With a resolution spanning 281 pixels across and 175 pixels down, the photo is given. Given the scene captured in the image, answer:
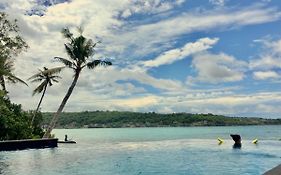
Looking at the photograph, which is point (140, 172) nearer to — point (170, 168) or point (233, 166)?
point (170, 168)

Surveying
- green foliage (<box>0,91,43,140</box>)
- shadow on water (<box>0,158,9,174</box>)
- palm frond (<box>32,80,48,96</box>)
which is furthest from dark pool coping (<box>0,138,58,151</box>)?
shadow on water (<box>0,158,9,174</box>)

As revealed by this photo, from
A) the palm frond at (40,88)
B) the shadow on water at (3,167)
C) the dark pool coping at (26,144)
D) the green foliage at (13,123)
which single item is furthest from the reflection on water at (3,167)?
the palm frond at (40,88)

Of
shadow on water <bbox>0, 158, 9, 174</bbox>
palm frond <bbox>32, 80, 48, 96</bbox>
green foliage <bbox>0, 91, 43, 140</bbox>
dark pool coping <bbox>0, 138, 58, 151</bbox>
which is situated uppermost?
palm frond <bbox>32, 80, 48, 96</bbox>

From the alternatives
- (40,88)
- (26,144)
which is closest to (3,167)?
(26,144)

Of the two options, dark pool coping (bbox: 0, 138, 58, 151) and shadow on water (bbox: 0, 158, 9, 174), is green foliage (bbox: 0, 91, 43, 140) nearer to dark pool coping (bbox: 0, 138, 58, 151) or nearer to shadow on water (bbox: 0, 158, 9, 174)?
dark pool coping (bbox: 0, 138, 58, 151)

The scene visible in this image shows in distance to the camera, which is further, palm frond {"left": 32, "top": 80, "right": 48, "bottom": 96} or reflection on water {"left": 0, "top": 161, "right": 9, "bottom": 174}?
palm frond {"left": 32, "top": 80, "right": 48, "bottom": 96}

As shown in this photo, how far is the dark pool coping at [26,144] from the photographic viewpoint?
4137cm

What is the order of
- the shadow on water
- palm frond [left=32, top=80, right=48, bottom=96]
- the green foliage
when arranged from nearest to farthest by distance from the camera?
the shadow on water < the green foliage < palm frond [left=32, top=80, right=48, bottom=96]

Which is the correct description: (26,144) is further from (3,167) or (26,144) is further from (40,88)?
(3,167)

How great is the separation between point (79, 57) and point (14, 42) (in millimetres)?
A: 21030

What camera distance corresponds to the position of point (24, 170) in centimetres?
2517

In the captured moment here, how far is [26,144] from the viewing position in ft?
146

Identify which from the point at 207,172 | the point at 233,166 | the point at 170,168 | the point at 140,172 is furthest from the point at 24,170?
the point at 233,166

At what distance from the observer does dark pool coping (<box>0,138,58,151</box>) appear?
136ft
